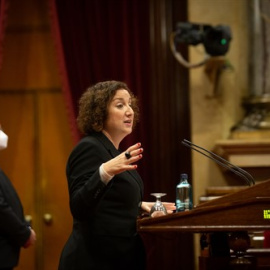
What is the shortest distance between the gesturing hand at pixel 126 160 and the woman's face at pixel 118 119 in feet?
1.25

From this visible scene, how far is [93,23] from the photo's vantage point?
4.87 metres

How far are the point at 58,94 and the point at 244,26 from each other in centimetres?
158

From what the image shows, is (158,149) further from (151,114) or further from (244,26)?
(244,26)

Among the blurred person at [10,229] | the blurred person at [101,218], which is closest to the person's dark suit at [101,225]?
Answer: the blurred person at [101,218]

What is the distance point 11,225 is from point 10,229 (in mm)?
21

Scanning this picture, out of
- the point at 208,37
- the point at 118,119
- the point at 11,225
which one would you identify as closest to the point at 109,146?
the point at 118,119

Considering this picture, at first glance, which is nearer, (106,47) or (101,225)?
(101,225)


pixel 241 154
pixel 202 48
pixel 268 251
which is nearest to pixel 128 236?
pixel 268 251

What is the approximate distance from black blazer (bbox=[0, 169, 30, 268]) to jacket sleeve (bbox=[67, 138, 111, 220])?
29.2 inches

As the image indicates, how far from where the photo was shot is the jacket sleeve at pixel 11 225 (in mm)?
3062

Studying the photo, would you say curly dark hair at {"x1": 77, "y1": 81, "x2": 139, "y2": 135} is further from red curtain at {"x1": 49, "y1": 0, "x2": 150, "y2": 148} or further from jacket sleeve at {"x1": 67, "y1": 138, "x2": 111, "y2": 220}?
red curtain at {"x1": 49, "y1": 0, "x2": 150, "y2": 148}

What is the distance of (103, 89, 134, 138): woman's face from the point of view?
2588mm

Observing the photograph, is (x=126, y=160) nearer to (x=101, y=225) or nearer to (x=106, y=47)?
(x=101, y=225)

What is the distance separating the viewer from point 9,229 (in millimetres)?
3080
